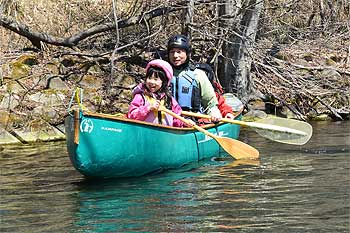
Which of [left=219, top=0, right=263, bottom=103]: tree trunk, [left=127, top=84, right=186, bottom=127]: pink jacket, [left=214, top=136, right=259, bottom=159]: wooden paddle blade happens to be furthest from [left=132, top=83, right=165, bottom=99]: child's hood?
[left=219, top=0, right=263, bottom=103]: tree trunk

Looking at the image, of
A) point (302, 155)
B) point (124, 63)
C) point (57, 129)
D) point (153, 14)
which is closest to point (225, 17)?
point (153, 14)

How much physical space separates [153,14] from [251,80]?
2.73 m

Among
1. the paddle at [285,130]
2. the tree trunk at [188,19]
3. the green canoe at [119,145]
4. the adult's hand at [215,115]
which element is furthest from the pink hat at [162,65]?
the tree trunk at [188,19]

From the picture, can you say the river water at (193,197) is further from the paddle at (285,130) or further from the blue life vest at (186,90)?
the blue life vest at (186,90)

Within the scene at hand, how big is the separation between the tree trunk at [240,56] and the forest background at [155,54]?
0.06 feet

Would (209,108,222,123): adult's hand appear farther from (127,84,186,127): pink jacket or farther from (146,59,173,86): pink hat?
(146,59,173,86): pink hat

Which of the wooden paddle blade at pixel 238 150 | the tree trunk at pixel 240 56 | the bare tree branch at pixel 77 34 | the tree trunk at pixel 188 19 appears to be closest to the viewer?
the wooden paddle blade at pixel 238 150

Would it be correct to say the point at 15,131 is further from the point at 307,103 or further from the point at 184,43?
the point at 307,103

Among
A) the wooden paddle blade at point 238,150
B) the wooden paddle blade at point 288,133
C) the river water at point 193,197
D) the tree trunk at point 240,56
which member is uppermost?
the tree trunk at point 240,56

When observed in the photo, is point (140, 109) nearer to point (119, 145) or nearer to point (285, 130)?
point (119, 145)

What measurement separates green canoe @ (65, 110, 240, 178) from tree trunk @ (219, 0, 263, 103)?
5558 mm

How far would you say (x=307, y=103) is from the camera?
1388 centimetres

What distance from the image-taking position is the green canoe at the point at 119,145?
21.3 feet

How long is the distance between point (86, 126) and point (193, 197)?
121cm
